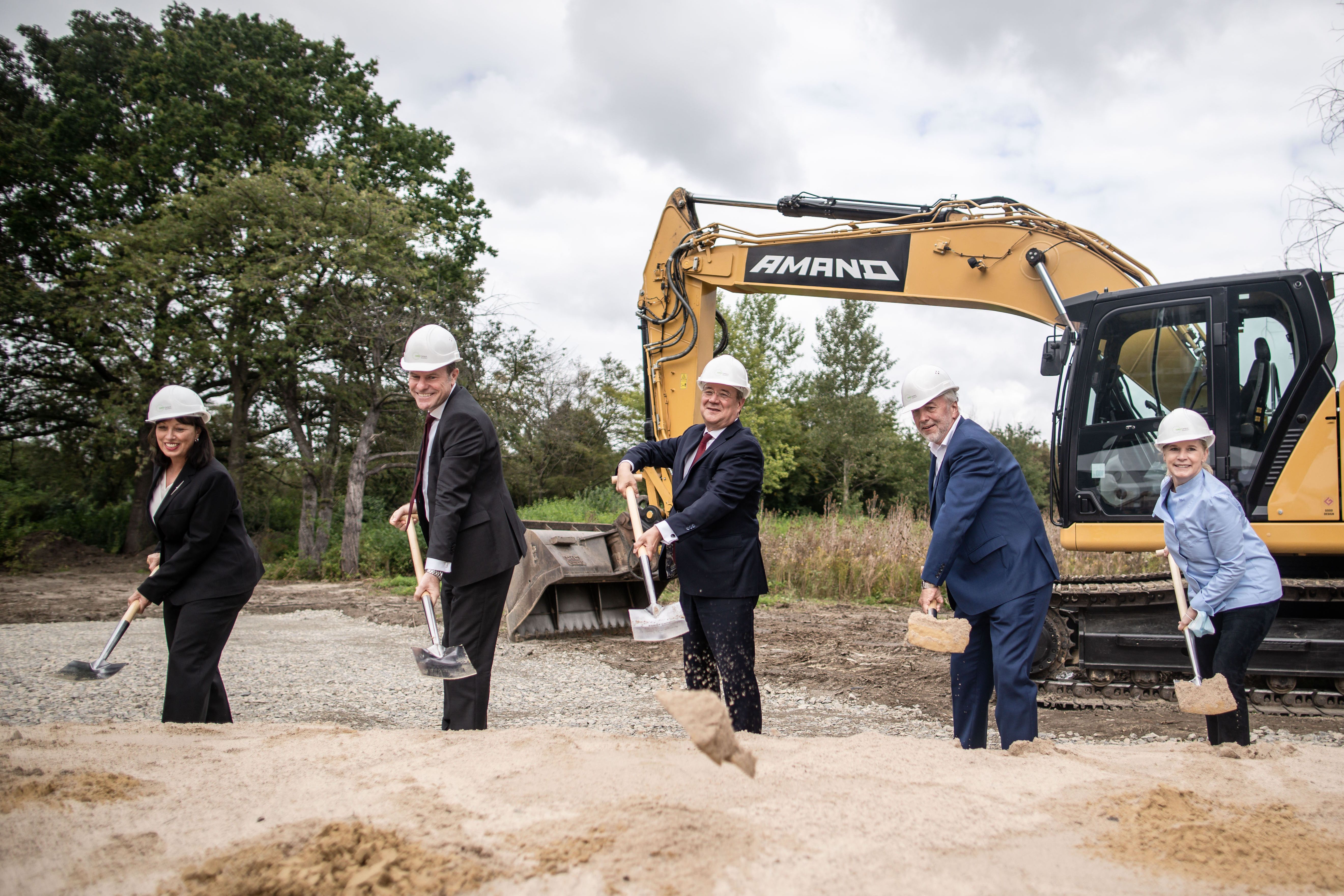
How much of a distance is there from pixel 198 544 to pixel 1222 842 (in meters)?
3.97

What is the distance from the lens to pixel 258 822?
2.30m

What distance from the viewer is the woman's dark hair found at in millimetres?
4000

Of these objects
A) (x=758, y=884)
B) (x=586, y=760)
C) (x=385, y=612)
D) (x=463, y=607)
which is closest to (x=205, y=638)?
(x=463, y=607)

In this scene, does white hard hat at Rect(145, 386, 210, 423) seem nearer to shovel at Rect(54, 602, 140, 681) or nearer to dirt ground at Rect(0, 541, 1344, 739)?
shovel at Rect(54, 602, 140, 681)

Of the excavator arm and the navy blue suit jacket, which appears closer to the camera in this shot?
the navy blue suit jacket

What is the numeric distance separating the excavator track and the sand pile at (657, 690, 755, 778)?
4.35 metres

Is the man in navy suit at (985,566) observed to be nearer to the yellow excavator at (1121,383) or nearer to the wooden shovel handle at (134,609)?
the yellow excavator at (1121,383)

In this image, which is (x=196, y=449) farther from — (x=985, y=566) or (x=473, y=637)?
(x=985, y=566)

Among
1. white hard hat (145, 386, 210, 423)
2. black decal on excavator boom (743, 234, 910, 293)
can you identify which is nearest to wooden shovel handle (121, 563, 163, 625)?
white hard hat (145, 386, 210, 423)

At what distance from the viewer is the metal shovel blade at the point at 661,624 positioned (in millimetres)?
4090

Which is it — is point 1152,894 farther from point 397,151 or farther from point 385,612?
point 397,151

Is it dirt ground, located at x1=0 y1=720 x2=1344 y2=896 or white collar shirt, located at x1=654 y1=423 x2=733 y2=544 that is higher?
white collar shirt, located at x1=654 y1=423 x2=733 y2=544

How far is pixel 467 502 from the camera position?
3725mm

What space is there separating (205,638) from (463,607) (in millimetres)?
1198
